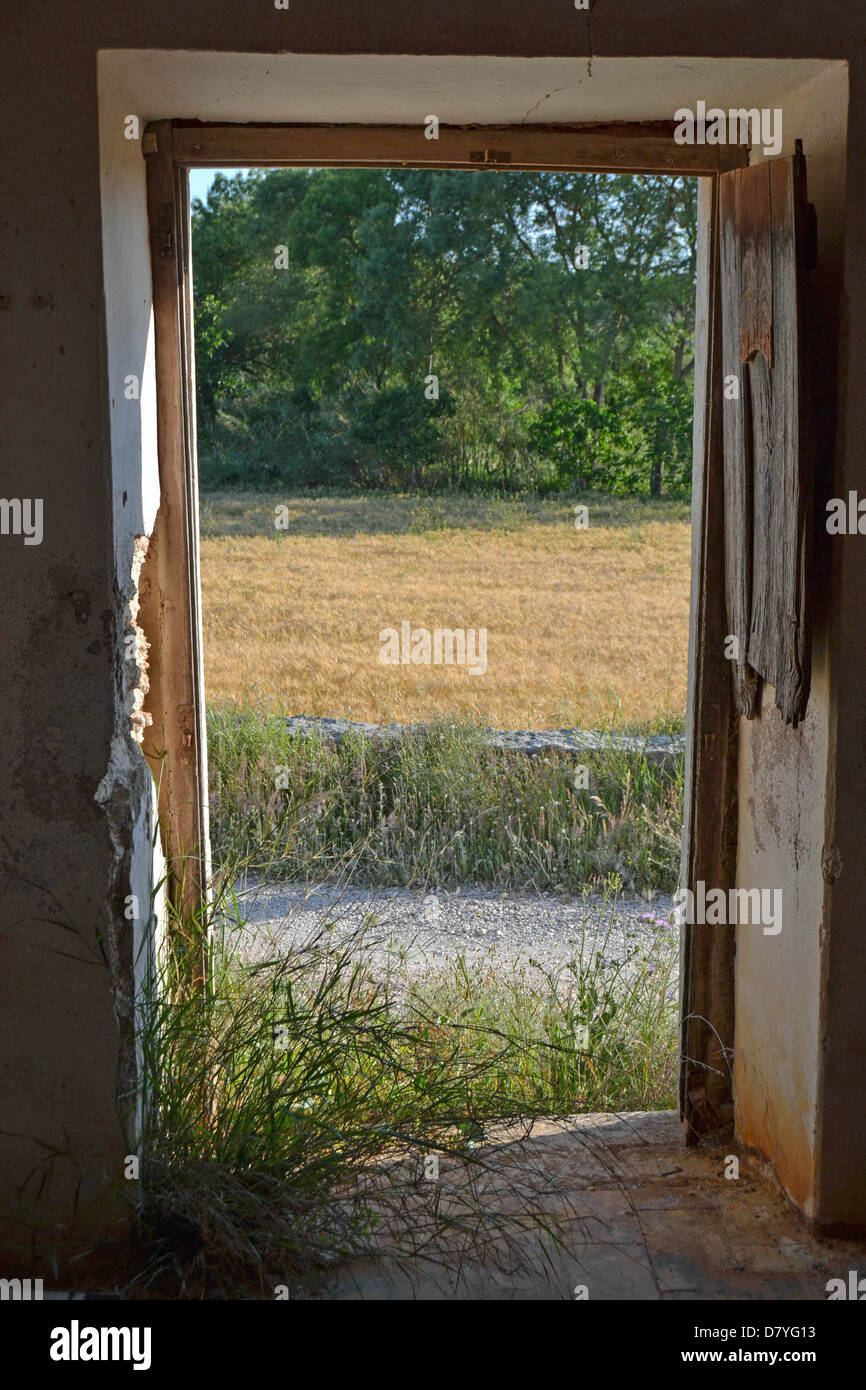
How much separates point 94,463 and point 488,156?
1.36 meters

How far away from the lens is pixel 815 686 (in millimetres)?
2650

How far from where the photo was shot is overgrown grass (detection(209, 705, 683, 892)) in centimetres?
544

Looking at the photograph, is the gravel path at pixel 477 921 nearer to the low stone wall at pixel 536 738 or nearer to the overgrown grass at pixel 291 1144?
the low stone wall at pixel 536 738

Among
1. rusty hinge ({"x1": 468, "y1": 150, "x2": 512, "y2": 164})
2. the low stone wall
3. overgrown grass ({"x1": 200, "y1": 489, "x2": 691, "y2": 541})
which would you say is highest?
rusty hinge ({"x1": 468, "y1": 150, "x2": 512, "y2": 164})

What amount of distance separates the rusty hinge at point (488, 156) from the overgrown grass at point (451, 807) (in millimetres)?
2986

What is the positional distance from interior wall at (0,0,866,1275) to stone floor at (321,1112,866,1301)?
221mm

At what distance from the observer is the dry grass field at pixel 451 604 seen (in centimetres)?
623

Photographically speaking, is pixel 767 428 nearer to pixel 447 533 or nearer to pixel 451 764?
pixel 451 764

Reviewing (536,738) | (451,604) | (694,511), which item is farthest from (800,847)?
(451,604)

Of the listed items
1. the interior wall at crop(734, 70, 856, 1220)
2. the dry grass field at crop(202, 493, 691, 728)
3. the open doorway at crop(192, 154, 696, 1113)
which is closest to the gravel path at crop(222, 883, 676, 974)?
the open doorway at crop(192, 154, 696, 1113)

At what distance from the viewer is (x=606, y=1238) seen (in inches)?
109

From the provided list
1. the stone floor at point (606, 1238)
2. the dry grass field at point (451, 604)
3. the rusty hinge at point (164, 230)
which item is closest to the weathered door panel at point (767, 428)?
the stone floor at point (606, 1238)

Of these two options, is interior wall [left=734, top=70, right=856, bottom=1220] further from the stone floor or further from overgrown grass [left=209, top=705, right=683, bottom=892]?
overgrown grass [left=209, top=705, right=683, bottom=892]

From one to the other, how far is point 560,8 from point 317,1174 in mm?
2654
